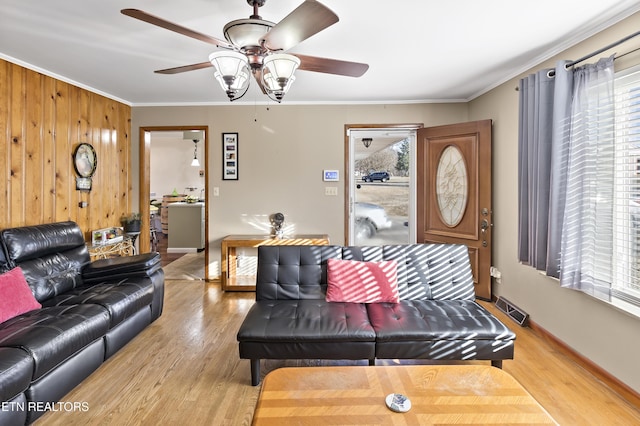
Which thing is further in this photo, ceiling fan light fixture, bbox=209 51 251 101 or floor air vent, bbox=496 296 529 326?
floor air vent, bbox=496 296 529 326

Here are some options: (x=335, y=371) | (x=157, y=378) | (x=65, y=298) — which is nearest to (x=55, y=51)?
(x=65, y=298)

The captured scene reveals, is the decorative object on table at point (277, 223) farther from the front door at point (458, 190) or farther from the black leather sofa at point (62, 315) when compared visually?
the front door at point (458, 190)

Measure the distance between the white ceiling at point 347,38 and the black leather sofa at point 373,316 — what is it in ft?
5.47

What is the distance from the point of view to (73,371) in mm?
2162

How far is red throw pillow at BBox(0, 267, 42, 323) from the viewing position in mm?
2240

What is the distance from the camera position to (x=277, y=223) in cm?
474

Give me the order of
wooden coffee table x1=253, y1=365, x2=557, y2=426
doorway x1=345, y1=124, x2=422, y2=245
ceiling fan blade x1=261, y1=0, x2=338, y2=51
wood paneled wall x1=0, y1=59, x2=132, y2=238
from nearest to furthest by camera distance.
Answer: wooden coffee table x1=253, y1=365, x2=557, y2=426 → ceiling fan blade x1=261, y1=0, x2=338, y2=51 → wood paneled wall x1=0, y1=59, x2=132, y2=238 → doorway x1=345, y1=124, x2=422, y2=245

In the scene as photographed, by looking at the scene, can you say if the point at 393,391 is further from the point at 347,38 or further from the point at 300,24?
the point at 347,38

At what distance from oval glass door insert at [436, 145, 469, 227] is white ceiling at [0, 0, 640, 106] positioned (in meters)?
0.83

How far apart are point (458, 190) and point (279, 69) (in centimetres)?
303

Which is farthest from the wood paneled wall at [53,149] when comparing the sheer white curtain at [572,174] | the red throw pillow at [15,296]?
the sheer white curtain at [572,174]

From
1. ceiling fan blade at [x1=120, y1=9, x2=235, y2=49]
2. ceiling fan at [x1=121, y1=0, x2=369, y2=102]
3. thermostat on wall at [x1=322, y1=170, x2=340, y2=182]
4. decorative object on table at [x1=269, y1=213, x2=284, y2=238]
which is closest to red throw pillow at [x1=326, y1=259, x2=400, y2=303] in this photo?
ceiling fan at [x1=121, y1=0, x2=369, y2=102]

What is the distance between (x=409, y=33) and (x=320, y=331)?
224 centimetres

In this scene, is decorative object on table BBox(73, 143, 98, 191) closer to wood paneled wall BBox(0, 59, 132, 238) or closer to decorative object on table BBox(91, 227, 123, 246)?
wood paneled wall BBox(0, 59, 132, 238)
